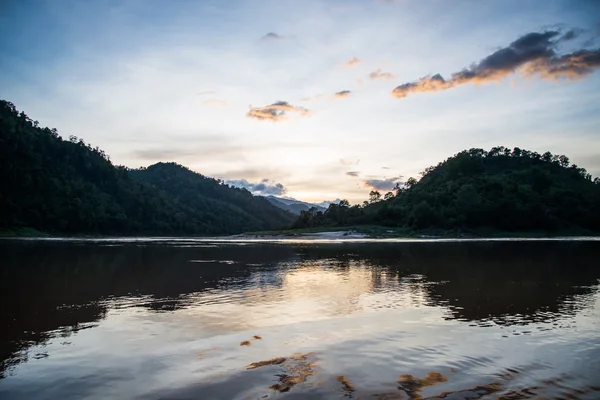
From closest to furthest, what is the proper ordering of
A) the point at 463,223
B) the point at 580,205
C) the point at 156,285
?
the point at 156,285 → the point at 463,223 → the point at 580,205

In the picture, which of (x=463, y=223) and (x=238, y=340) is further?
(x=463, y=223)

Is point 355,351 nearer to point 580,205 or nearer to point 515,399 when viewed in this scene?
point 515,399

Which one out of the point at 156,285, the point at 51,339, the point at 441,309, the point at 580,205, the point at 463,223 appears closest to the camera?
the point at 51,339

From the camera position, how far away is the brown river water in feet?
22.6

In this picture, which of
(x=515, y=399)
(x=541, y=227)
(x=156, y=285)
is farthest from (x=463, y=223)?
(x=515, y=399)

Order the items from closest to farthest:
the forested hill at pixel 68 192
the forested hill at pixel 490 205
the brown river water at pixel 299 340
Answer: the brown river water at pixel 299 340 < the forested hill at pixel 68 192 < the forested hill at pixel 490 205

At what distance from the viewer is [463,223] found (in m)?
116

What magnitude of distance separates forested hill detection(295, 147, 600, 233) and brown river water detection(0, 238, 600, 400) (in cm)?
10410

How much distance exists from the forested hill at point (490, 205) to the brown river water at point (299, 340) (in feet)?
342

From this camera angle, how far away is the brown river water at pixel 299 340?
22.6 ft

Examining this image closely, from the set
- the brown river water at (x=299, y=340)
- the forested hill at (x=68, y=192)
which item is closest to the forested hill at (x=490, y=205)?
the forested hill at (x=68, y=192)

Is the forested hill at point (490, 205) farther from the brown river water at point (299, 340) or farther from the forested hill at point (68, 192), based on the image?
the brown river water at point (299, 340)

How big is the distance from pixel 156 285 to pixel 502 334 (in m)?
14.6

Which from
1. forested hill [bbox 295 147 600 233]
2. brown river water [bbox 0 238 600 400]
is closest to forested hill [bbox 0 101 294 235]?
forested hill [bbox 295 147 600 233]
